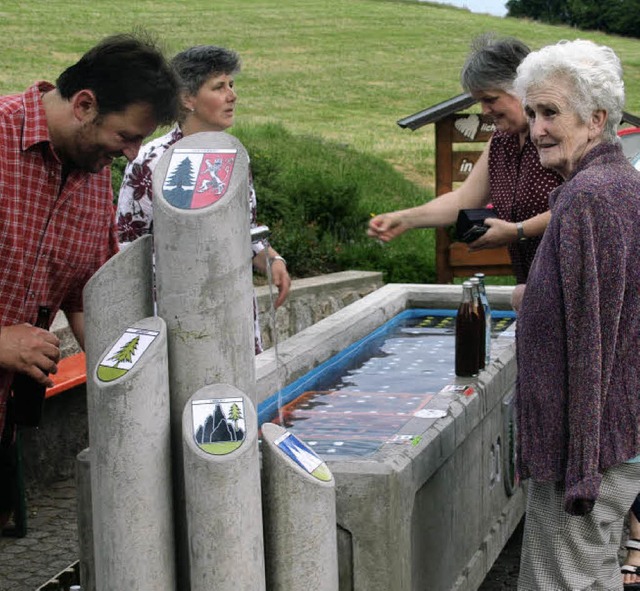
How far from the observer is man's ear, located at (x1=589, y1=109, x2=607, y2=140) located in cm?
353

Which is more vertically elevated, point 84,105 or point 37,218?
point 84,105

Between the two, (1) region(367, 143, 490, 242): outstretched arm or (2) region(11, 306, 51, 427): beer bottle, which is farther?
(1) region(367, 143, 490, 242): outstretched arm

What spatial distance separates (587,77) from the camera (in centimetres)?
348

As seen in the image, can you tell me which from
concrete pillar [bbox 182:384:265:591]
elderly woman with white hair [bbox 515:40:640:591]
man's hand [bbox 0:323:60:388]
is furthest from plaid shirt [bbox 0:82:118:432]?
elderly woman with white hair [bbox 515:40:640:591]

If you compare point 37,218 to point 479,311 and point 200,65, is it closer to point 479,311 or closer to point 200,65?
point 200,65

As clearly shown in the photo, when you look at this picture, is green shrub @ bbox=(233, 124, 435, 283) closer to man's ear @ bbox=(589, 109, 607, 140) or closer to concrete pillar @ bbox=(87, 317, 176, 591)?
man's ear @ bbox=(589, 109, 607, 140)

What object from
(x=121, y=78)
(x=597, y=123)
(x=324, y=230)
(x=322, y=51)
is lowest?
(x=322, y=51)

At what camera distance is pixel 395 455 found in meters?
3.87

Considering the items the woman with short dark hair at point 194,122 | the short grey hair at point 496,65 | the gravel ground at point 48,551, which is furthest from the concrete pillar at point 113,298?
the gravel ground at point 48,551

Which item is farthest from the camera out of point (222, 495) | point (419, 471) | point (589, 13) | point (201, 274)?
point (589, 13)

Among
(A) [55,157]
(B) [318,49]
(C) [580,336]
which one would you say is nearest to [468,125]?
(A) [55,157]

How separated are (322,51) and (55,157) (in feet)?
124

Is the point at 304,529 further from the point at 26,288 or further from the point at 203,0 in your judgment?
the point at 203,0

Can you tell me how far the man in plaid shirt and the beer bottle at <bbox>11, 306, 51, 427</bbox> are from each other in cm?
3
